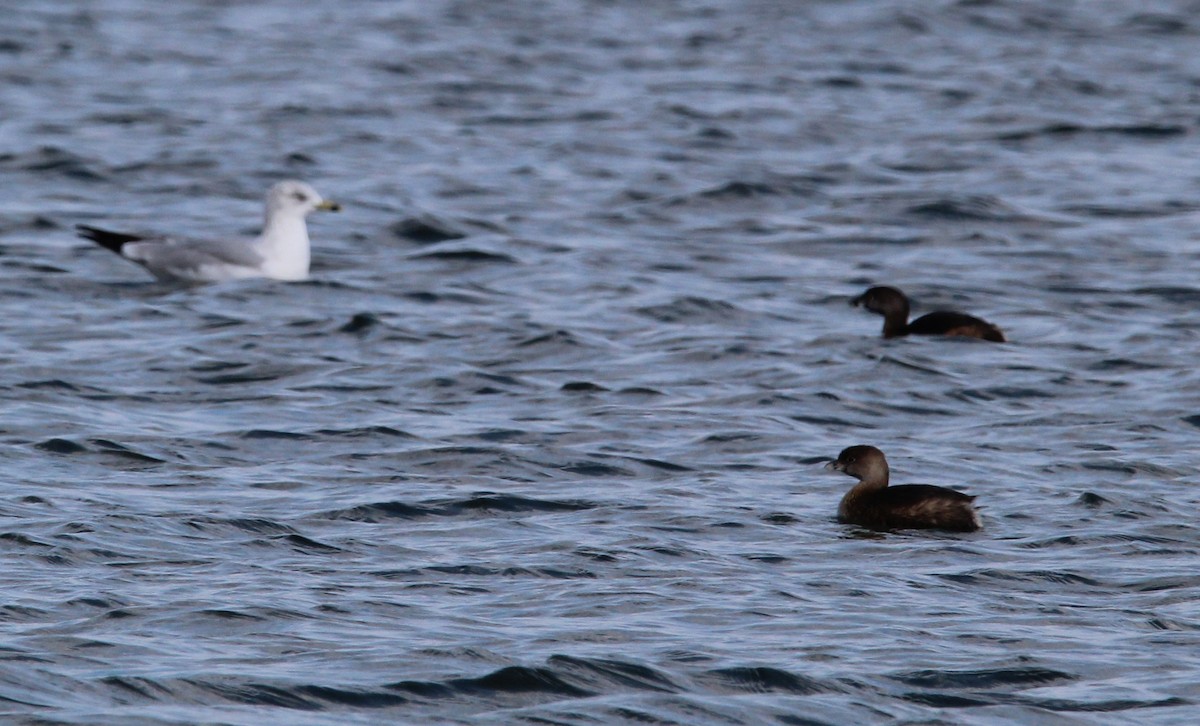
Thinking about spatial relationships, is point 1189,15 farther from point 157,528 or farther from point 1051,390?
point 157,528

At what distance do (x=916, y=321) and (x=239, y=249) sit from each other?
17.1 ft

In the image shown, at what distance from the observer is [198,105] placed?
81.3ft

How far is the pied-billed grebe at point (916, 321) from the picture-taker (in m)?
14.2

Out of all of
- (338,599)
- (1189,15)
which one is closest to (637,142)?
(1189,15)

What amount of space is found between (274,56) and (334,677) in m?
22.4

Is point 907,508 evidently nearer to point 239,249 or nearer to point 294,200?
point 239,249

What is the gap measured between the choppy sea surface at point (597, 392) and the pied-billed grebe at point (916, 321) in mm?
246

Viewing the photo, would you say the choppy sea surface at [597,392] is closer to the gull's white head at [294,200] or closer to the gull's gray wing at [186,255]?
the gull's gray wing at [186,255]

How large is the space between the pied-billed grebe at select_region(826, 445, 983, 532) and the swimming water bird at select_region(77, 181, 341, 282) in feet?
24.7

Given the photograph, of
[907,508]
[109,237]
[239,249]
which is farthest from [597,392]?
[109,237]

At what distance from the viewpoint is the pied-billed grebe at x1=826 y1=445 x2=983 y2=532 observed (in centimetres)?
950

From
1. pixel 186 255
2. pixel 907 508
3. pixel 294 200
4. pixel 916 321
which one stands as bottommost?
pixel 186 255

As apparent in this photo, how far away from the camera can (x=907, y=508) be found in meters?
9.72

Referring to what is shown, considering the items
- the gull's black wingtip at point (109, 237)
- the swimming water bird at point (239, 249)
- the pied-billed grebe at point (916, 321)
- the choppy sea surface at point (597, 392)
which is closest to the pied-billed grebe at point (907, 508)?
the choppy sea surface at point (597, 392)
